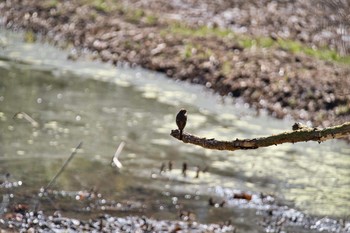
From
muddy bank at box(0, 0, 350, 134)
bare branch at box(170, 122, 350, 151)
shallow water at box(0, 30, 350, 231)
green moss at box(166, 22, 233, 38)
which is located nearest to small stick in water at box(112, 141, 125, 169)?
shallow water at box(0, 30, 350, 231)

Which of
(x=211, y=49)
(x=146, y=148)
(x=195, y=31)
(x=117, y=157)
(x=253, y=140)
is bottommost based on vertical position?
(x=195, y=31)

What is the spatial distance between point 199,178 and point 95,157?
1011 mm

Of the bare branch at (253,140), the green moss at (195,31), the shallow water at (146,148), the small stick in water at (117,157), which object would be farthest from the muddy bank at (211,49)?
the bare branch at (253,140)

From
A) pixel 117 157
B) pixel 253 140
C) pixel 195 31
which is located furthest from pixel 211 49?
pixel 253 140

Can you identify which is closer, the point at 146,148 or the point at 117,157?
the point at 117,157

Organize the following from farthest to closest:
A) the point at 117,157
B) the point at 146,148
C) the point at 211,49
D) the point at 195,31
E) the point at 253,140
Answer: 1. the point at 195,31
2. the point at 211,49
3. the point at 146,148
4. the point at 117,157
5. the point at 253,140

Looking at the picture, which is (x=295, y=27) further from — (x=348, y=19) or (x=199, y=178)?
(x=348, y=19)

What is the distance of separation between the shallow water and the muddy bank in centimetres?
59

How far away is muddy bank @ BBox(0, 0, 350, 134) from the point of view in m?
11.3

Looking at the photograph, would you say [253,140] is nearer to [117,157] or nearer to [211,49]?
[117,157]

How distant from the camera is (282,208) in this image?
6.91m

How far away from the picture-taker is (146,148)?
27.4ft

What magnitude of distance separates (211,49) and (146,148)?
553 centimetres

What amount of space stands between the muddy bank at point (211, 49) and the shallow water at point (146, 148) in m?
0.59
